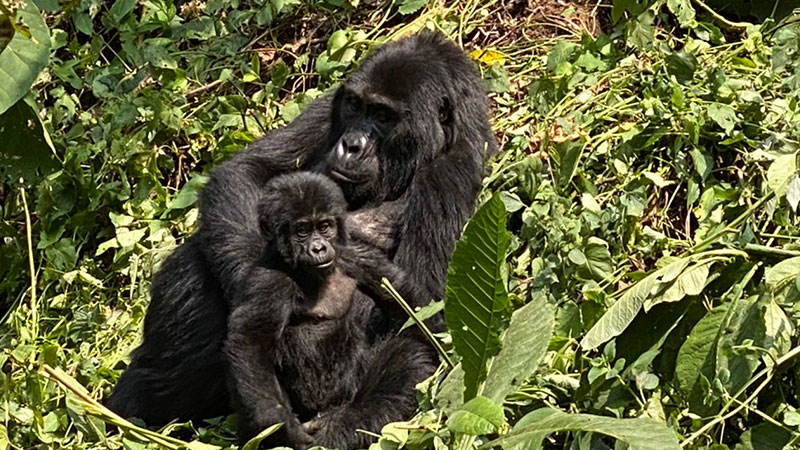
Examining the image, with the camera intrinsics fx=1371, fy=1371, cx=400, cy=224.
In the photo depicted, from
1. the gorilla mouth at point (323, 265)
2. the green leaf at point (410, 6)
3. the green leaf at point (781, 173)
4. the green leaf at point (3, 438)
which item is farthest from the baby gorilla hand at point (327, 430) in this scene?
the green leaf at point (410, 6)

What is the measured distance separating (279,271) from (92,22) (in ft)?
8.97

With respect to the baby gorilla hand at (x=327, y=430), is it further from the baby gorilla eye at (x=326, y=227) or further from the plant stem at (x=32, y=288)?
the plant stem at (x=32, y=288)

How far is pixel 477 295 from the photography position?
3.35m

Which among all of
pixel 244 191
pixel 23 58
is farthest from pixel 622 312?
pixel 23 58

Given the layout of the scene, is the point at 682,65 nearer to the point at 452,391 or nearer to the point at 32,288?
the point at 452,391

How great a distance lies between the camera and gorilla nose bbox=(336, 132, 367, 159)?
4.97 metres

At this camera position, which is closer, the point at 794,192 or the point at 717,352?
the point at 717,352

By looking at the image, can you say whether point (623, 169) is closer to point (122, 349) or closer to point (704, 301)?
point (704, 301)

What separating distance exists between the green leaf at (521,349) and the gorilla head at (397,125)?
5.22ft

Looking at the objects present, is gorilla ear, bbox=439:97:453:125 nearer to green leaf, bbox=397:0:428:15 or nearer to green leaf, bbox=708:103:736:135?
green leaf, bbox=708:103:736:135

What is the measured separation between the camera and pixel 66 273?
5957 mm

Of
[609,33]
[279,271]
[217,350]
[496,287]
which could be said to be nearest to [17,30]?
[496,287]

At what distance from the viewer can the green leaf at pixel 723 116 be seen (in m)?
4.99

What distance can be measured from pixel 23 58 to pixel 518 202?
2218mm
